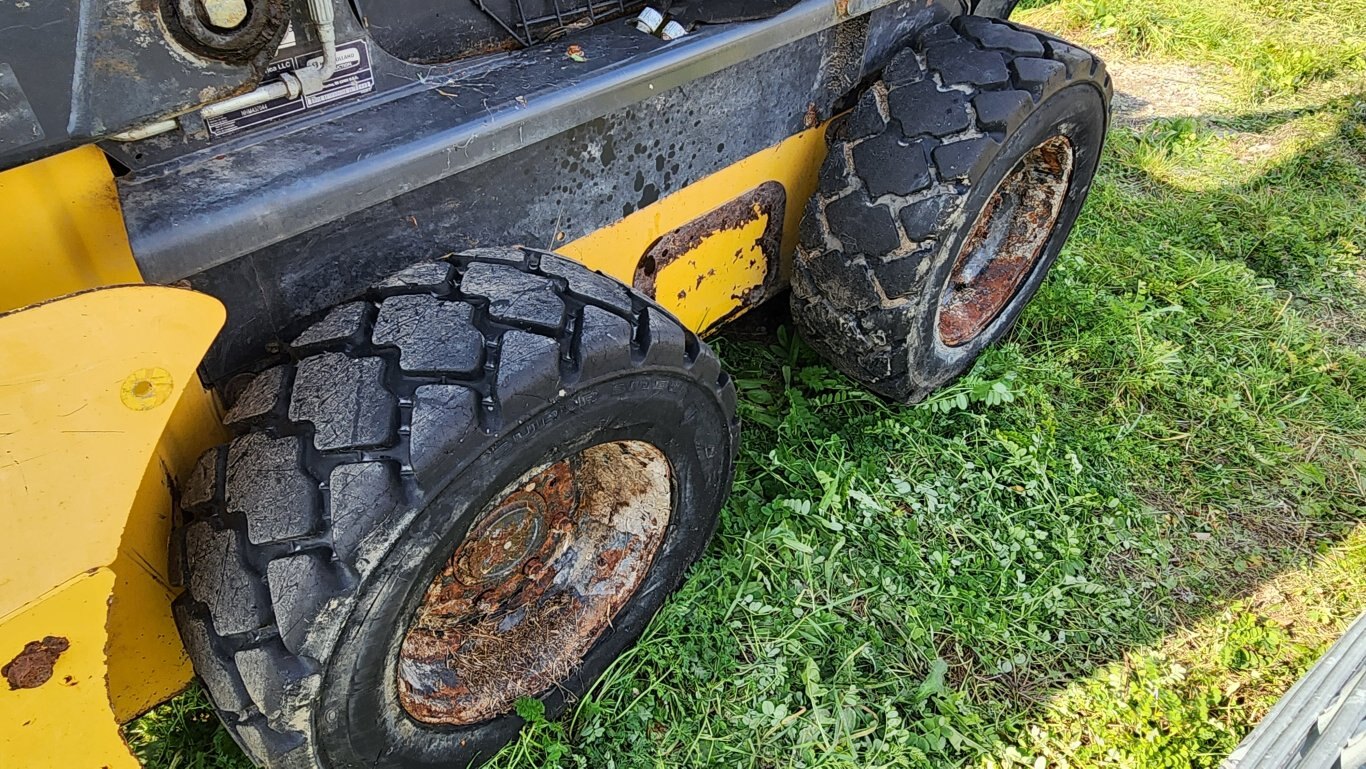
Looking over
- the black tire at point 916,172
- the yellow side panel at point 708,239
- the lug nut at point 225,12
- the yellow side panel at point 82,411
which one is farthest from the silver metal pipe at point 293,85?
the black tire at point 916,172

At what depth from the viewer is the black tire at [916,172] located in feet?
7.40

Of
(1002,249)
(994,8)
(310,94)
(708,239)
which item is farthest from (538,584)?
(994,8)

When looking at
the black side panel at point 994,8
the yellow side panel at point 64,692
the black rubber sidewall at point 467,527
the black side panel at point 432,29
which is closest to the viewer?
the yellow side panel at point 64,692

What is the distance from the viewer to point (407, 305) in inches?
60.1

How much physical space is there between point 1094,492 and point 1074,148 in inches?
39.9

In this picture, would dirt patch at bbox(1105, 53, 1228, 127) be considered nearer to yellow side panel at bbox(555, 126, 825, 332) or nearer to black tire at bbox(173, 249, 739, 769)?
yellow side panel at bbox(555, 126, 825, 332)

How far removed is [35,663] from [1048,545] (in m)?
2.36

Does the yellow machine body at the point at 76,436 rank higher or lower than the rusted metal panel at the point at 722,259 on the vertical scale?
higher

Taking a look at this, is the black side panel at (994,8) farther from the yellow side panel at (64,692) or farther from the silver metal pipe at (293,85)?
the yellow side panel at (64,692)

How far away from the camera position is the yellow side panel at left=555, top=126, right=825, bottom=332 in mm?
2025

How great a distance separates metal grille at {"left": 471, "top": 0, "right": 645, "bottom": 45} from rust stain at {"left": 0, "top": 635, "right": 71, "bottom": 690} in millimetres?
1284

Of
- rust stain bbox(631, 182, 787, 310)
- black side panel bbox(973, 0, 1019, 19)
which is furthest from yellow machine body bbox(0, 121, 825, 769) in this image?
black side panel bbox(973, 0, 1019, 19)

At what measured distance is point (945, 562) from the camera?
253 centimetres

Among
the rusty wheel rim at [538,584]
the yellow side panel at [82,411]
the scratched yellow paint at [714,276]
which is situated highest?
the yellow side panel at [82,411]
